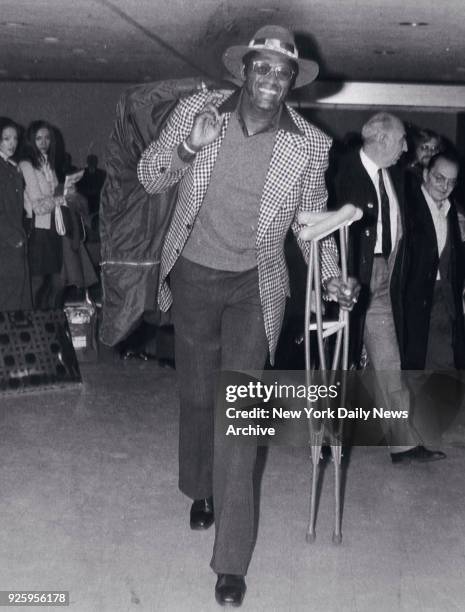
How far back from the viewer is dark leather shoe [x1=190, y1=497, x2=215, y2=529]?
366 centimetres

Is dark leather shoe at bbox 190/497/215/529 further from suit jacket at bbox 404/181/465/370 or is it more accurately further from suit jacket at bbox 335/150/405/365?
suit jacket at bbox 404/181/465/370

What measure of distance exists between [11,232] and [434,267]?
9.46 ft

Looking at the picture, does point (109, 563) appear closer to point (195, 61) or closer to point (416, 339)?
point (416, 339)

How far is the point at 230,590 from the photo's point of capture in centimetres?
302

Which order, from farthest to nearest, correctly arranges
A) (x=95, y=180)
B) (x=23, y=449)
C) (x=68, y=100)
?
(x=68, y=100) → (x=95, y=180) → (x=23, y=449)

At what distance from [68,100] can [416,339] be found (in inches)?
328

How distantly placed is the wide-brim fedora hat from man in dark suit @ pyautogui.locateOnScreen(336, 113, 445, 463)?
131cm

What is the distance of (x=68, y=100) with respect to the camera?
12.2m

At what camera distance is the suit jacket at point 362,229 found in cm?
446

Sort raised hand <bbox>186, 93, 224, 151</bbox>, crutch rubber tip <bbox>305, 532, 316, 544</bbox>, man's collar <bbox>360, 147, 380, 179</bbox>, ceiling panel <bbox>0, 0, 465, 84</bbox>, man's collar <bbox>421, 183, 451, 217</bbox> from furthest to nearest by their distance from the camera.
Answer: ceiling panel <bbox>0, 0, 465, 84</bbox> → man's collar <bbox>421, 183, 451, 217</bbox> → man's collar <bbox>360, 147, 380, 179</bbox> → crutch rubber tip <bbox>305, 532, 316, 544</bbox> → raised hand <bbox>186, 93, 224, 151</bbox>

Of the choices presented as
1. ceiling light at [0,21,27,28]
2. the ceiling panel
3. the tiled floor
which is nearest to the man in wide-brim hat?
the tiled floor

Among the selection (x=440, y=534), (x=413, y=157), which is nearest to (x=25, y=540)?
(x=440, y=534)

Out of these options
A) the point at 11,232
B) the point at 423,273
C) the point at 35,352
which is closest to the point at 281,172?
the point at 423,273

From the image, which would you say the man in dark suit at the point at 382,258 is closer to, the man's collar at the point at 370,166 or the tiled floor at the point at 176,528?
the man's collar at the point at 370,166
